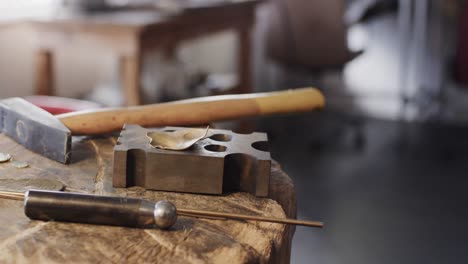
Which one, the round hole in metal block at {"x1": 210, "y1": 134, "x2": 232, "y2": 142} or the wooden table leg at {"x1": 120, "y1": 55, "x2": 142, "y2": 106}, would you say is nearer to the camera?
the round hole in metal block at {"x1": 210, "y1": 134, "x2": 232, "y2": 142}

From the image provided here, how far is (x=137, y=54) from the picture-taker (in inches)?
92.6

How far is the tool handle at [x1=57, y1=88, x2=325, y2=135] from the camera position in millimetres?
1031

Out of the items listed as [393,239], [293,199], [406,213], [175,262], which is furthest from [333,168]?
[175,262]

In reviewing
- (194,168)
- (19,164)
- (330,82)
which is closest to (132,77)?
(19,164)

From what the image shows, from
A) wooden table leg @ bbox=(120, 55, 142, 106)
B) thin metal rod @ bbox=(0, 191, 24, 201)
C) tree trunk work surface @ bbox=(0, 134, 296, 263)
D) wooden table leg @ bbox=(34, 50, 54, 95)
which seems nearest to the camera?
tree trunk work surface @ bbox=(0, 134, 296, 263)

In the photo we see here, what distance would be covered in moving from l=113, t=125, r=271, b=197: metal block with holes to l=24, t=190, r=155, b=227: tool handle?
102mm

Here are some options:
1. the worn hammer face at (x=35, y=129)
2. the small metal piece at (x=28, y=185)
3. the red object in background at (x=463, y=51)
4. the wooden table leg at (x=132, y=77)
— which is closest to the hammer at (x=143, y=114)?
the worn hammer face at (x=35, y=129)

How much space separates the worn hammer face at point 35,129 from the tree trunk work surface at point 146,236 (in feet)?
0.21

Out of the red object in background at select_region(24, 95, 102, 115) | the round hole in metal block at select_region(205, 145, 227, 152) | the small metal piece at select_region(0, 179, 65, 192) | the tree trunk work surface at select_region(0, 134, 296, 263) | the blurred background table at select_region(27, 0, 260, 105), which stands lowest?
the tree trunk work surface at select_region(0, 134, 296, 263)

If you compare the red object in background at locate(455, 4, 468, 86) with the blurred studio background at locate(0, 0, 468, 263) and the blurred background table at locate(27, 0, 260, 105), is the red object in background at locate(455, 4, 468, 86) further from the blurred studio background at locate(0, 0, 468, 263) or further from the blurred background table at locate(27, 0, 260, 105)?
the blurred background table at locate(27, 0, 260, 105)

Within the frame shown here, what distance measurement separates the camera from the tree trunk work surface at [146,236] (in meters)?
0.66

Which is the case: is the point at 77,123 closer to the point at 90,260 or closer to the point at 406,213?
the point at 90,260

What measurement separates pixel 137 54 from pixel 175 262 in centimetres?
177

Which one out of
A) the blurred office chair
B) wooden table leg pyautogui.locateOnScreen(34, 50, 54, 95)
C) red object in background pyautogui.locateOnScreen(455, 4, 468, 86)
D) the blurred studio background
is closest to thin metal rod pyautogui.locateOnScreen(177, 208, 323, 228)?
the blurred studio background
